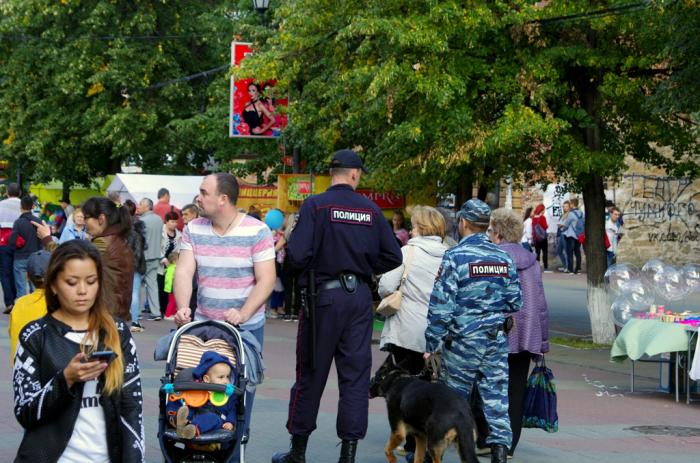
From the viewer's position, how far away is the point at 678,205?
32594 mm

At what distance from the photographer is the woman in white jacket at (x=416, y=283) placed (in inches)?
371

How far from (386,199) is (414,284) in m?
A: 13.7

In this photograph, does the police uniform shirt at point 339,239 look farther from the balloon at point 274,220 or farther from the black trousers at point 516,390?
the balloon at point 274,220

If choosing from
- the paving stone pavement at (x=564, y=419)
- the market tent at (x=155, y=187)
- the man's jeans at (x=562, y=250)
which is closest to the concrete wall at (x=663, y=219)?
the man's jeans at (x=562, y=250)

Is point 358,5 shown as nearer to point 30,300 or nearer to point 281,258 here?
point 281,258

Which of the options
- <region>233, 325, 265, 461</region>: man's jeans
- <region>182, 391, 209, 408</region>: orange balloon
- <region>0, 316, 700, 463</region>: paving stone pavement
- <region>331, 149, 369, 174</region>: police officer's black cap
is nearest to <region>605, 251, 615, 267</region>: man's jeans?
<region>0, 316, 700, 463</region>: paving stone pavement

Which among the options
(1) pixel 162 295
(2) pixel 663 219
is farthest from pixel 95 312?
(2) pixel 663 219

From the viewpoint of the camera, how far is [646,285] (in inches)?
520

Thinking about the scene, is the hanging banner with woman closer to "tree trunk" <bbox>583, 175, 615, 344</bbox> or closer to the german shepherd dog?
"tree trunk" <bbox>583, 175, 615, 344</bbox>

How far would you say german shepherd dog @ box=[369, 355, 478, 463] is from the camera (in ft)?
24.8

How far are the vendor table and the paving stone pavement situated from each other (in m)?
0.46

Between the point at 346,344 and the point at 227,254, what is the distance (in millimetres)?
1150

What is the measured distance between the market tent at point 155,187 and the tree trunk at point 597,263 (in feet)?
50.6

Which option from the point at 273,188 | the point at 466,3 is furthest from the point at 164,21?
the point at 466,3
